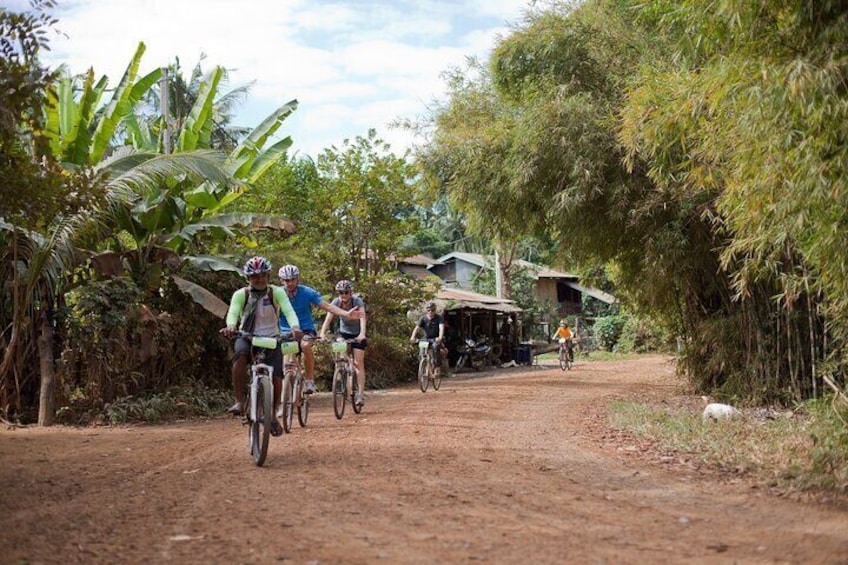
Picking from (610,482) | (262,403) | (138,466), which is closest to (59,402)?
(138,466)

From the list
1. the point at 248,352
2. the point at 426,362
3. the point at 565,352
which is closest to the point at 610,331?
the point at 565,352

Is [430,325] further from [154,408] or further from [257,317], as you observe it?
[257,317]

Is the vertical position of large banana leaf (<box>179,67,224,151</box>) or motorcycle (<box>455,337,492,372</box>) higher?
large banana leaf (<box>179,67,224,151</box>)

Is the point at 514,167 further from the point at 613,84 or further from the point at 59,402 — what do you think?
the point at 59,402

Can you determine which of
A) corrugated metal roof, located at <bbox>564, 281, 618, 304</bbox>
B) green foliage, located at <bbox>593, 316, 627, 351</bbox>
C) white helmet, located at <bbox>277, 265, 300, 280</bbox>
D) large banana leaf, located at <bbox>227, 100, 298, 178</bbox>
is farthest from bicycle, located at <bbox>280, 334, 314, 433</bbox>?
green foliage, located at <bbox>593, 316, 627, 351</bbox>

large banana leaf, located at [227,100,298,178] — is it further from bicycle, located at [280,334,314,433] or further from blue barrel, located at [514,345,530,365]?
blue barrel, located at [514,345,530,365]

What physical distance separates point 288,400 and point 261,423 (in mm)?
2126

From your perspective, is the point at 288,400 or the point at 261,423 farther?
the point at 288,400

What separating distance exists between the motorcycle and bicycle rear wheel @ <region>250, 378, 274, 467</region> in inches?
797

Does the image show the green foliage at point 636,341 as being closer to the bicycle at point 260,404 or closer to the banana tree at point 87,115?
the banana tree at point 87,115

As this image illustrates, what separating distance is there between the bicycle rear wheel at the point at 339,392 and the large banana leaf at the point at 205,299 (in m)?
2.37

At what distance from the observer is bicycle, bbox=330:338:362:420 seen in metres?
11.1

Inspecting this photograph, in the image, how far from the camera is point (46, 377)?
11.3 meters

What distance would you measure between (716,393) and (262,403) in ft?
30.8
